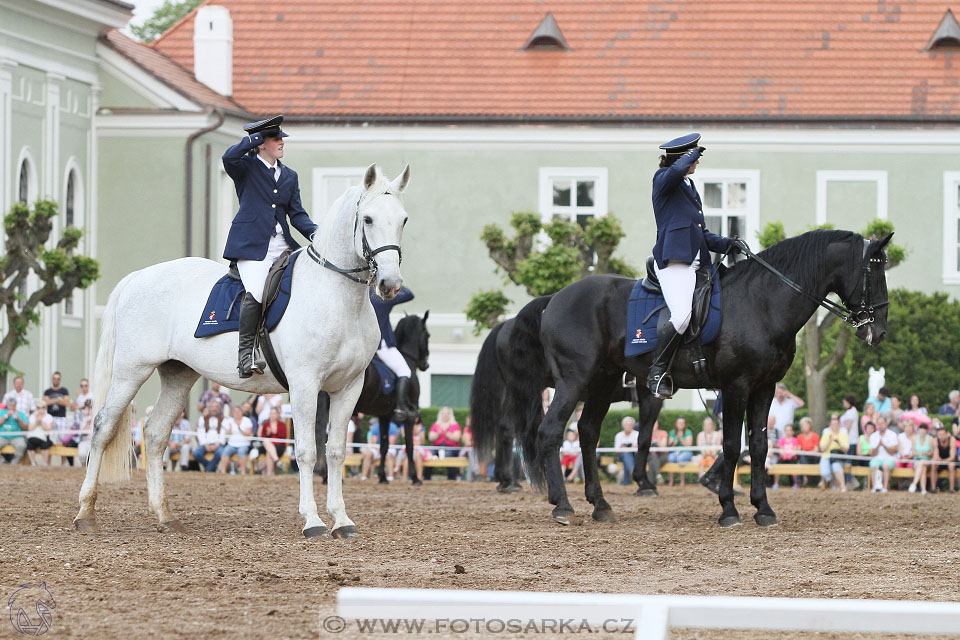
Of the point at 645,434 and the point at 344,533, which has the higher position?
the point at 645,434

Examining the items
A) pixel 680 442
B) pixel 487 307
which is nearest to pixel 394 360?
pixel 680 442

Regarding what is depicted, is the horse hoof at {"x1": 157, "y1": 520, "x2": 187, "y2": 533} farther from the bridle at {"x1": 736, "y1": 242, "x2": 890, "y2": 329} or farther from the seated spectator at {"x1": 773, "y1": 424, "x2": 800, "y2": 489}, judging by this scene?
the seated spectator at {"x1": 773, "y1": 424, "x2": 800, "y2": 489}

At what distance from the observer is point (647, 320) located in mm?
11867

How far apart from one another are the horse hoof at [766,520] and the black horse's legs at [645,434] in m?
3.14

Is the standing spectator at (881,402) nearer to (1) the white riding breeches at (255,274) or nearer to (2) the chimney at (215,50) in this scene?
(1) the white riding breeches at (255,274)

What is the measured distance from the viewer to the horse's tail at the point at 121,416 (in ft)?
36.4

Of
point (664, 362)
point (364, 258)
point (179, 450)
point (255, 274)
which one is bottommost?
point (179, 450)

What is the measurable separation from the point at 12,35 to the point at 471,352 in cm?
1203

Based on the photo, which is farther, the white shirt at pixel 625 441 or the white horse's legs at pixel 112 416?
the white shirt at pixel 625 441

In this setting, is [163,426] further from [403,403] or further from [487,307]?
[487,307]

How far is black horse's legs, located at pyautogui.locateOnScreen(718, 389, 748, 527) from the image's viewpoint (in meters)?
11.9

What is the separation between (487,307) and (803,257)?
17631 mm

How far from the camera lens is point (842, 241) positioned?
11875mm

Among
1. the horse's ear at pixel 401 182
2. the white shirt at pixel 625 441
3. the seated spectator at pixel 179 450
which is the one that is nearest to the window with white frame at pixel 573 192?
the white shirt at pixel 625 441
